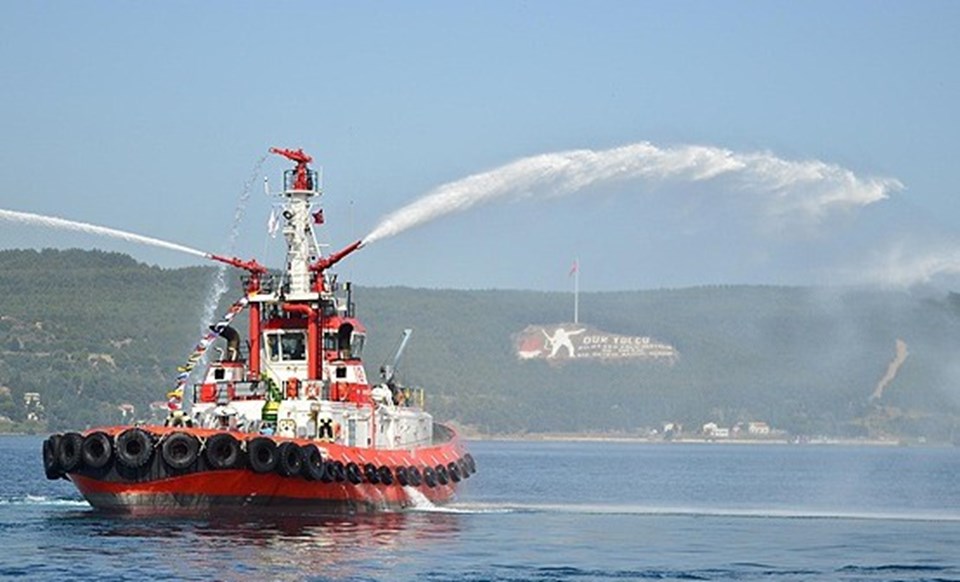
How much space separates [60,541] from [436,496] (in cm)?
1874

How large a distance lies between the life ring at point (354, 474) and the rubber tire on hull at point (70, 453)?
8.02 m

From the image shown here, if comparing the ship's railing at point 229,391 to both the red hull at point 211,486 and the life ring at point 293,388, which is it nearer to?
the life ring at point 293,388

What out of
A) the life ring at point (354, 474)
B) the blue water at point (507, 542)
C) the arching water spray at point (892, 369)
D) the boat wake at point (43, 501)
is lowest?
the blue water at point (507, 542)

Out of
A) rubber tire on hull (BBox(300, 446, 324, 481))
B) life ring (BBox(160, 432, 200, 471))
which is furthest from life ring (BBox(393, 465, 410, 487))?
life ring (BBox(160, 432, 200, 471))

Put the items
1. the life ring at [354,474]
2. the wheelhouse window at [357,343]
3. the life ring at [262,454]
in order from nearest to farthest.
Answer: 1. the life ring at [262,454]
2. the life ring at [354,474]
3. the wheelhouse window at [357,343]

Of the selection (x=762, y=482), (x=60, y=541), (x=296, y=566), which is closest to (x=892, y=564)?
(x=296, y=566)

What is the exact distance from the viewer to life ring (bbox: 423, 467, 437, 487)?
65438 mm

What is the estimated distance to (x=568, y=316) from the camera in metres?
195

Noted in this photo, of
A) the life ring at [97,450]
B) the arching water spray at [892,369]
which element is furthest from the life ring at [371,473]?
the arching water spray at [892,369]

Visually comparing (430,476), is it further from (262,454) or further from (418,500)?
(262,454)

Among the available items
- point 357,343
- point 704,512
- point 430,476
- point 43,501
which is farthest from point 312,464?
point 704,512

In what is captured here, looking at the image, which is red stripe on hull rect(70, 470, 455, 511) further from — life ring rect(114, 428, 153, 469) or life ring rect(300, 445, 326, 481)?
life ring rect(114, 428, 153, 469)

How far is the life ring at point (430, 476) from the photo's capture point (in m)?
65.4

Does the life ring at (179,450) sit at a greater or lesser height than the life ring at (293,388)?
lesser
